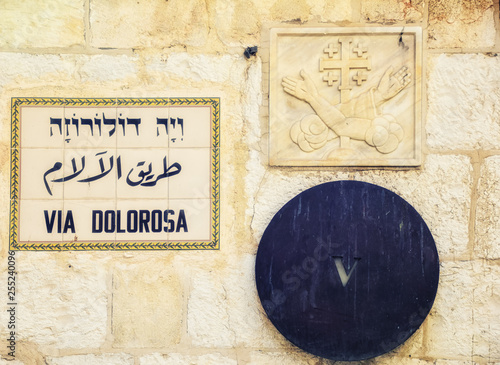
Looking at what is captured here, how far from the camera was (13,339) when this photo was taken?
233cm

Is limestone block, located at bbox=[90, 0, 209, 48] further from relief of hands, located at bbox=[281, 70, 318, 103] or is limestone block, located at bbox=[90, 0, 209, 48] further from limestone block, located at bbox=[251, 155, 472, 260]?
limestone block, located at bbox=[251, 155, 472, 260]

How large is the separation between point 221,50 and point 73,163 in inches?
35.0

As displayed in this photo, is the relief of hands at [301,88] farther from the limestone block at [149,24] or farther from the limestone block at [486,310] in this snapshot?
the limestone block at [486,310]

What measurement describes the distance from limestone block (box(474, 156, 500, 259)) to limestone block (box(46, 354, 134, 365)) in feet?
5.64

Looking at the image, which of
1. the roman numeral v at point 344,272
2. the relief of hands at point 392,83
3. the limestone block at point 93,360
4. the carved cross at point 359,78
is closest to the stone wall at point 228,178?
the limestone block at point 93,360

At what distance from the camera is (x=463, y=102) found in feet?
7.75

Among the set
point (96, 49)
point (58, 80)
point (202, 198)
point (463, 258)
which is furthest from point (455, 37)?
point (58, 80)

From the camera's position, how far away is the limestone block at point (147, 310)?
2.31 m

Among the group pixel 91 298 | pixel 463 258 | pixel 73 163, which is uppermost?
pixel 73 163

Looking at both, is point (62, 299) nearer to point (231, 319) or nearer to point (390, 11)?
point (231, 319)

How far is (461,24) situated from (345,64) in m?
0.60

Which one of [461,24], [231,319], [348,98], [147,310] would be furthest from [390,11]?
[147,310]

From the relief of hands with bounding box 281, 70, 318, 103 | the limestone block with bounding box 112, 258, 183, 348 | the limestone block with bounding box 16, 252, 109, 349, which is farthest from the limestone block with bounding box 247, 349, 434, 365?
the relief of hands with bounding box 281, 70, 318, 103

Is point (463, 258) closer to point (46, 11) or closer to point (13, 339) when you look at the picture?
point (13, 339)
